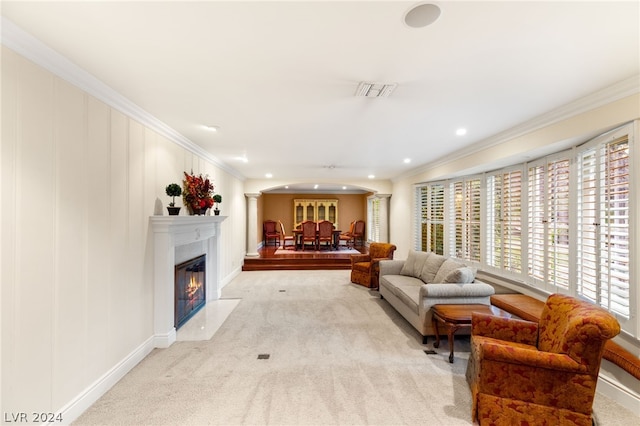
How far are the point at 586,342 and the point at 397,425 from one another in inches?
51.4

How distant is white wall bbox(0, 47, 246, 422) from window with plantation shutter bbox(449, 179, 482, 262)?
16.0 feet

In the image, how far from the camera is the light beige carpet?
203cm

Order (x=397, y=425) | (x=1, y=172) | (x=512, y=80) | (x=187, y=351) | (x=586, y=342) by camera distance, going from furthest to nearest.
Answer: (x=187, y=351), (x=512, y=80), (x=397, y=425), (x=586, y=342), (x=1, y=172)

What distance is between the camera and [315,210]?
1146 cm

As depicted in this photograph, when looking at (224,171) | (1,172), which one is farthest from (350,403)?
(224,171)

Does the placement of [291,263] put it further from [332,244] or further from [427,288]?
[427,288]

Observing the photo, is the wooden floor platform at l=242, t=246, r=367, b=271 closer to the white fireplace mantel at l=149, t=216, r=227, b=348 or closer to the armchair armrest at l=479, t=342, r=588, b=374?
the white fireplace mantel at l=149, t=216, r=227, b=348

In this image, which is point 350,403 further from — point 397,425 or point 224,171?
point 224,171

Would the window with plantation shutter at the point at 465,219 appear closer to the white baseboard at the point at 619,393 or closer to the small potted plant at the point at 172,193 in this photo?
the white baseboard at the point at 619,393

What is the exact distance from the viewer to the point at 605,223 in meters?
2.47

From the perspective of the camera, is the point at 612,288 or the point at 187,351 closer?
the point at 612,288

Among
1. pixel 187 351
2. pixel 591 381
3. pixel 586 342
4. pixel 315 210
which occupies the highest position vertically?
pixel 315 210

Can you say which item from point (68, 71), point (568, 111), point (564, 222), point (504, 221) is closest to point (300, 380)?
point (68, 71)

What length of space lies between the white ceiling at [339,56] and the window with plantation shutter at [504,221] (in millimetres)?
1218
